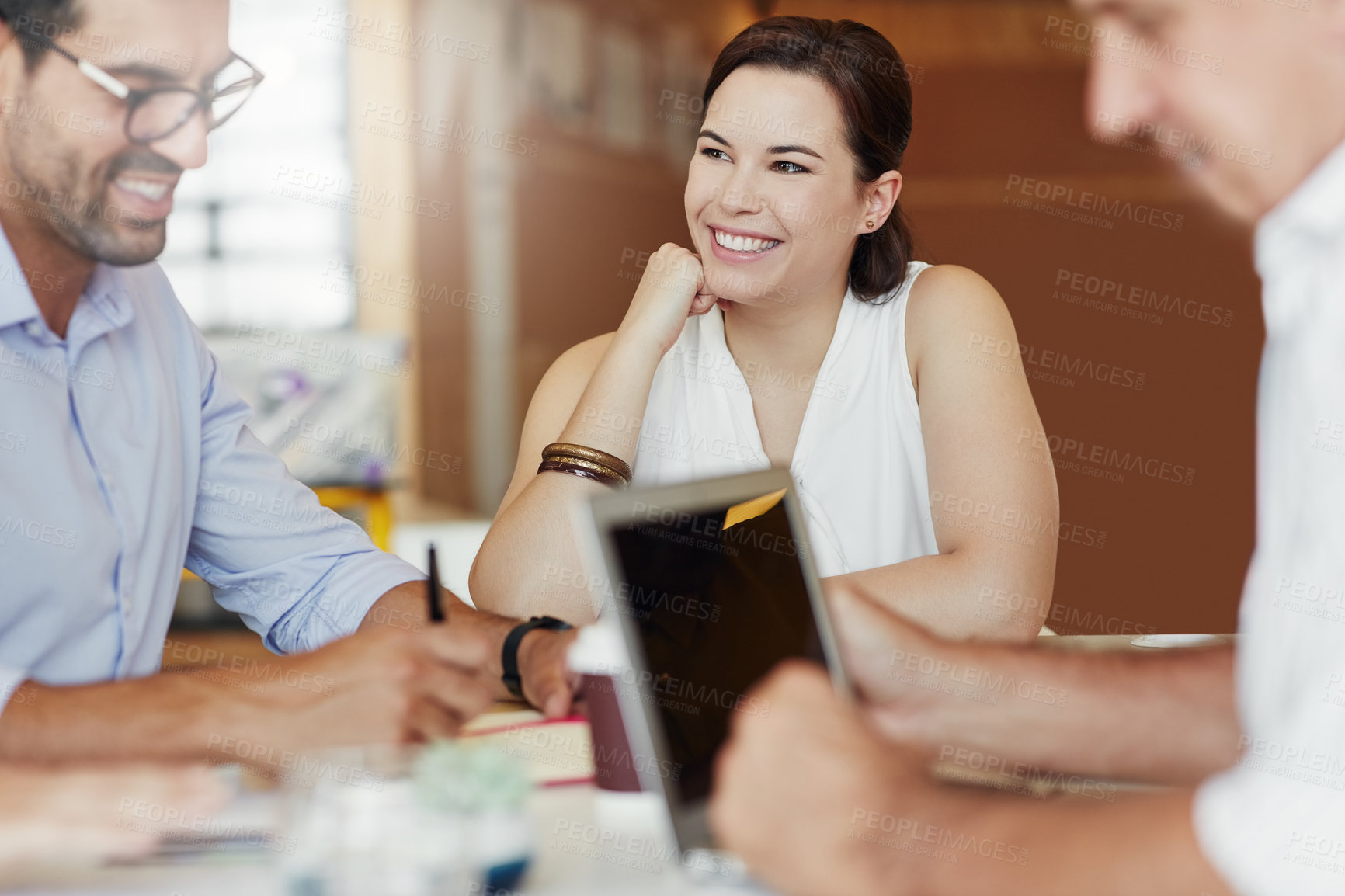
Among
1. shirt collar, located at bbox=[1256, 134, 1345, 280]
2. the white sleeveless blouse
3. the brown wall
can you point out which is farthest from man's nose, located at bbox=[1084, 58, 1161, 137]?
the brown wall

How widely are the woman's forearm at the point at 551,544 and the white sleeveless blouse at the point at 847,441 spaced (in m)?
0.15

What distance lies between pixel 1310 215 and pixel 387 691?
773 millimetres

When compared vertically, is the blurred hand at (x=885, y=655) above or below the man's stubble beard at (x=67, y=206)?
below

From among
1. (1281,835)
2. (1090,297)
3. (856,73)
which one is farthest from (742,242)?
(1090,297)

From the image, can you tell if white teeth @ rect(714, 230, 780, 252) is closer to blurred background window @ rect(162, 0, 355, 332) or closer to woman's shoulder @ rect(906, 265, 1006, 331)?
woman's shoulder @ rect(906, 265, 1006, 331)

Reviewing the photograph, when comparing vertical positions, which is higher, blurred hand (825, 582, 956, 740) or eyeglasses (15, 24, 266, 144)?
eyeglasses (15, 24, 266, 144)

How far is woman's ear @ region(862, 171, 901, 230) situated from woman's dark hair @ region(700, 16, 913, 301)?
0.5 inches

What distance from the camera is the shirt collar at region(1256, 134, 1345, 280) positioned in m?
0.62

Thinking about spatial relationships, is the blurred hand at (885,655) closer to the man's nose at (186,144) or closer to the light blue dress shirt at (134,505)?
the light blue dress shirt at (134,505)

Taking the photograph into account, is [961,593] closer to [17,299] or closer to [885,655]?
[885,655]

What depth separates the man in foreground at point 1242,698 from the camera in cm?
60

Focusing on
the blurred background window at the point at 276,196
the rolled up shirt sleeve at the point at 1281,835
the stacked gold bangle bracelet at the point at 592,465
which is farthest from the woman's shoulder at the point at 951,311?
the blurred background window at the point at 276,196

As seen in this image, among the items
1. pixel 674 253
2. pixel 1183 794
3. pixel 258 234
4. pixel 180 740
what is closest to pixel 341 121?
pixel 258 234

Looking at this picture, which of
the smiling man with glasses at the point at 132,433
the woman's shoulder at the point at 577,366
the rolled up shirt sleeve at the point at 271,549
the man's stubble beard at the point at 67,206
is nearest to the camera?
the smiling man with glasses at the point at 132,433
